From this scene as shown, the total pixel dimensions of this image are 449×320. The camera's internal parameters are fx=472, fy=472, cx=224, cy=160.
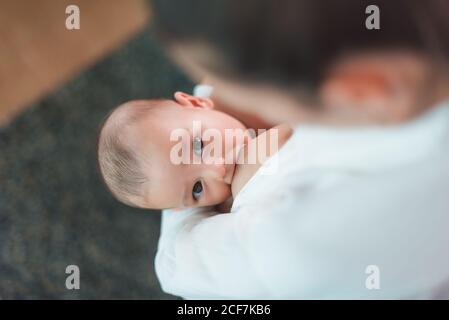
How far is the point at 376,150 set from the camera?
0.36 m

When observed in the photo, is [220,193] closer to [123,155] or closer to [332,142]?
[123,155]

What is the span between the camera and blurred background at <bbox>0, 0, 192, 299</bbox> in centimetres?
98

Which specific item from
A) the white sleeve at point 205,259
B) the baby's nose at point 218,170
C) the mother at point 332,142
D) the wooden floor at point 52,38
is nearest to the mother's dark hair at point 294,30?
the mother at point 332,142

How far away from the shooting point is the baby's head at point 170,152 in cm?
66

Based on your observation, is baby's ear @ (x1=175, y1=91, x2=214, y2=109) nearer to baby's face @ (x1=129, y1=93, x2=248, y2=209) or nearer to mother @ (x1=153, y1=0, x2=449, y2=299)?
baby's face @ (x1=129, y1=93, x2=248, y2=209)

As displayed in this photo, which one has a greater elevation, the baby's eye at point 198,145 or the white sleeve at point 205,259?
the baby's eye at point 198,145

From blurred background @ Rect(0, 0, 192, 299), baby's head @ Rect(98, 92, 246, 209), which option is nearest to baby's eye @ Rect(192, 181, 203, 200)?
baby's head @ Rect(98, 92, 246, 209)

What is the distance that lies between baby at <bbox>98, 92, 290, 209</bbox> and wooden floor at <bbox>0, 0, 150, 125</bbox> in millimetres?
533

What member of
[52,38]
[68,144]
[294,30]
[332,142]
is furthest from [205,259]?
[52,38]

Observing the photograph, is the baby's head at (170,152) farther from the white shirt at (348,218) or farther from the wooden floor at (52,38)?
the wooden floor at (52,38)
